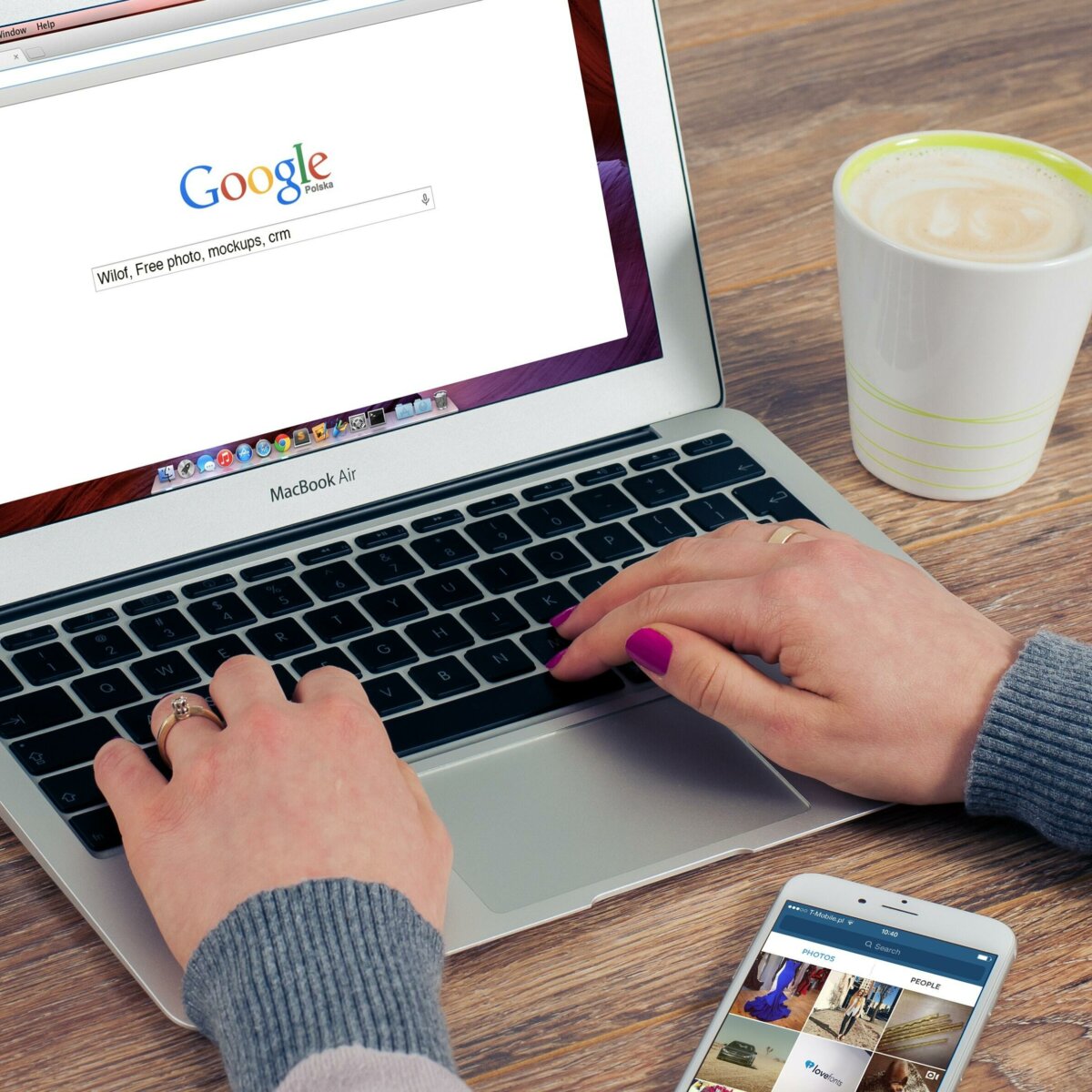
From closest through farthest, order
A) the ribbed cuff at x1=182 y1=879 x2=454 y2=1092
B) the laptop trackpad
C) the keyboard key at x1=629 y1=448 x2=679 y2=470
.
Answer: the ribbed cuff at x1=182 y1=879 x2=454 y2=1092 → the laptop trackpad → the keyboard key at x1=629 y1=448 x2=679 y2=470

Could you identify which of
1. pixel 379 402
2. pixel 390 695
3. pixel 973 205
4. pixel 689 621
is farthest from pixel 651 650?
pixel 973 205

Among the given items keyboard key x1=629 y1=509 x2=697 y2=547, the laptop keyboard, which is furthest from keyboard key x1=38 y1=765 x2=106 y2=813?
keyboard key x1=629 y1=509 x2=697 y2=547

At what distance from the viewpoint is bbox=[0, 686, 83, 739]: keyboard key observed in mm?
645

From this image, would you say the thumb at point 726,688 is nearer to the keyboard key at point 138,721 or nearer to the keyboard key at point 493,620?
the keyboard key at point 493,620

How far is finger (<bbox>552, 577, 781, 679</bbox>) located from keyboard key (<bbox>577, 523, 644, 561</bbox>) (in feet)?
0.25

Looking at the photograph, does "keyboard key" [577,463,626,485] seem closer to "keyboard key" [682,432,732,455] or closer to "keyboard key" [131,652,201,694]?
"keyboard key" [682,432,732,455]

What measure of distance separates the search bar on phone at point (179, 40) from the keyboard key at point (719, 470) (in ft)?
0.98

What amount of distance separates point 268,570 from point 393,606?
8 cm

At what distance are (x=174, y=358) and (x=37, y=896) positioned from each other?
28cm

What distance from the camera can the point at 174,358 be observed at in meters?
0.72

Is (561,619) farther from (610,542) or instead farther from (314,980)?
(314,980)

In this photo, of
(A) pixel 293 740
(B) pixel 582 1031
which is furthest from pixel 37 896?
(B) pixel 582 1031

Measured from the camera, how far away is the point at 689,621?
0.65 metres

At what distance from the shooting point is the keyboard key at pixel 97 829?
23.4 inches
